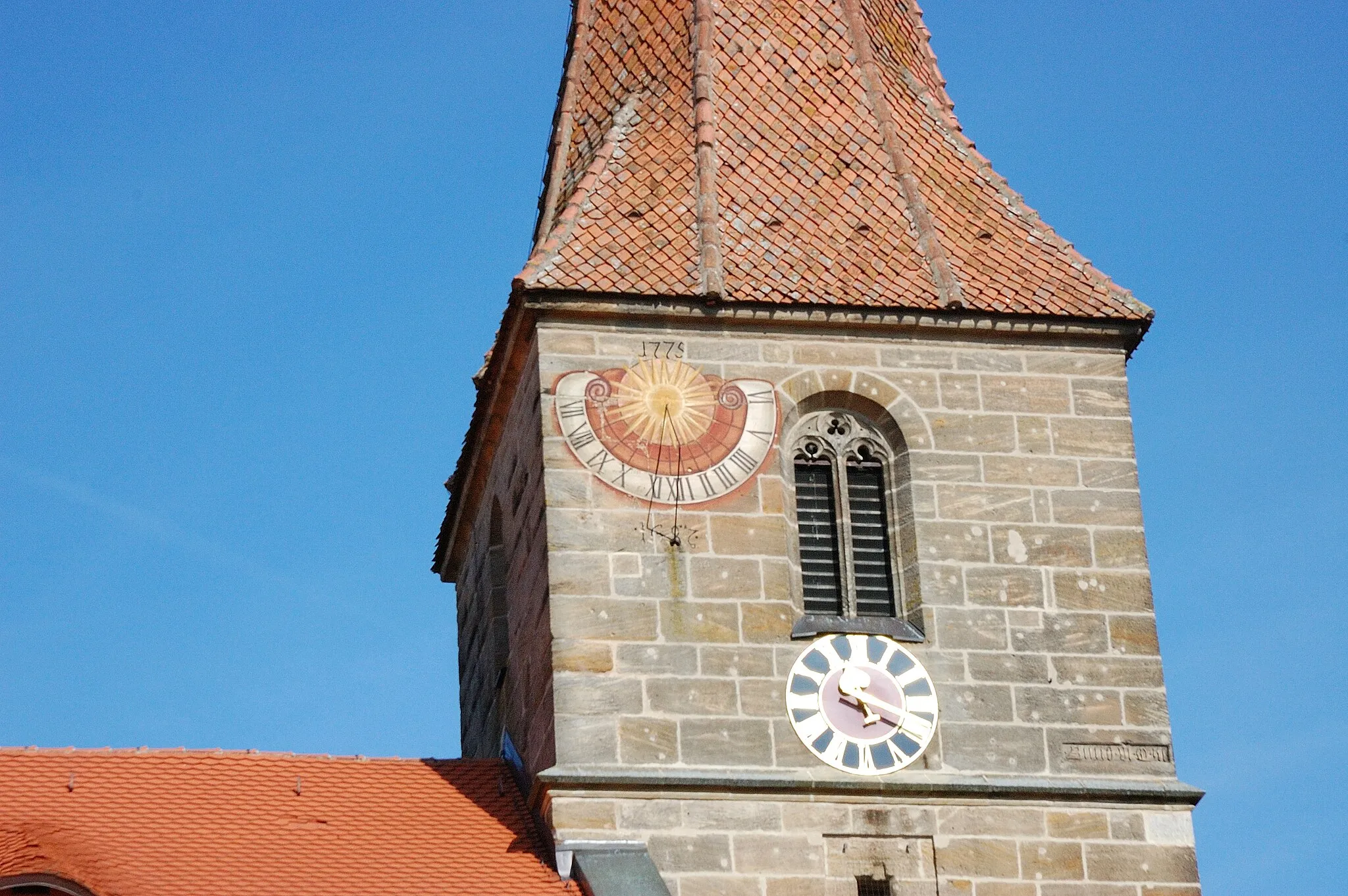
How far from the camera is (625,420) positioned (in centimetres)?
2483

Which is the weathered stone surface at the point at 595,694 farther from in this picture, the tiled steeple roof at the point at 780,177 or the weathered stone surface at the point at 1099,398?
the weathered stone surface at the point at 1099,398

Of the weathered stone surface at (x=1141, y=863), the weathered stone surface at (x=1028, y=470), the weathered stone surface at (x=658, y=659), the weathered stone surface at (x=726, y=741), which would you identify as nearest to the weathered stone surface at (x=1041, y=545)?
the weathered stone surface at (x=1028, y=470)

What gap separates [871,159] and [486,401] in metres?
3.79

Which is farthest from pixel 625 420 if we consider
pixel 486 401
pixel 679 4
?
pixel 679 4

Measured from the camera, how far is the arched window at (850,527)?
81.0 ft

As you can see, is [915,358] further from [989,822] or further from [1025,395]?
[989,822]

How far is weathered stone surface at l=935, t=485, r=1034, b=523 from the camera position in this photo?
25.1m

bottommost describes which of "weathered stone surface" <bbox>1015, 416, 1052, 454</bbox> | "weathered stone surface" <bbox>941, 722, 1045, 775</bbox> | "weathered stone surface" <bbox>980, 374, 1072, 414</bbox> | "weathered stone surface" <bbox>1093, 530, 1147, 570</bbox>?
"weathered stone surface" <bbox>941, 722, 1045, 775</bbox>

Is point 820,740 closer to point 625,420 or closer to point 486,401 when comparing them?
point 625,420

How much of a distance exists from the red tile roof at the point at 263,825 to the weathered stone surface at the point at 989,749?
123 inches

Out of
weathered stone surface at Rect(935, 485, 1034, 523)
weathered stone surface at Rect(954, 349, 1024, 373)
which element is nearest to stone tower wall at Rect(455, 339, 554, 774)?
weathered stone surface at Rect(935, 485, 1034, 523)

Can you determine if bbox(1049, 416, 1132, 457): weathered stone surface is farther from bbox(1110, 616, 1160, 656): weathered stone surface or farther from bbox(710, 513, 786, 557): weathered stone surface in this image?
bbox(710, 513, 786, 557): weathered stone surface

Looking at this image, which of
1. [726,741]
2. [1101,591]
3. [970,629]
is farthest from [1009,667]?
[726,741]

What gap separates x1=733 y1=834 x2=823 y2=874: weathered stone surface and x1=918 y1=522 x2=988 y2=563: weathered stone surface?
262 cm
